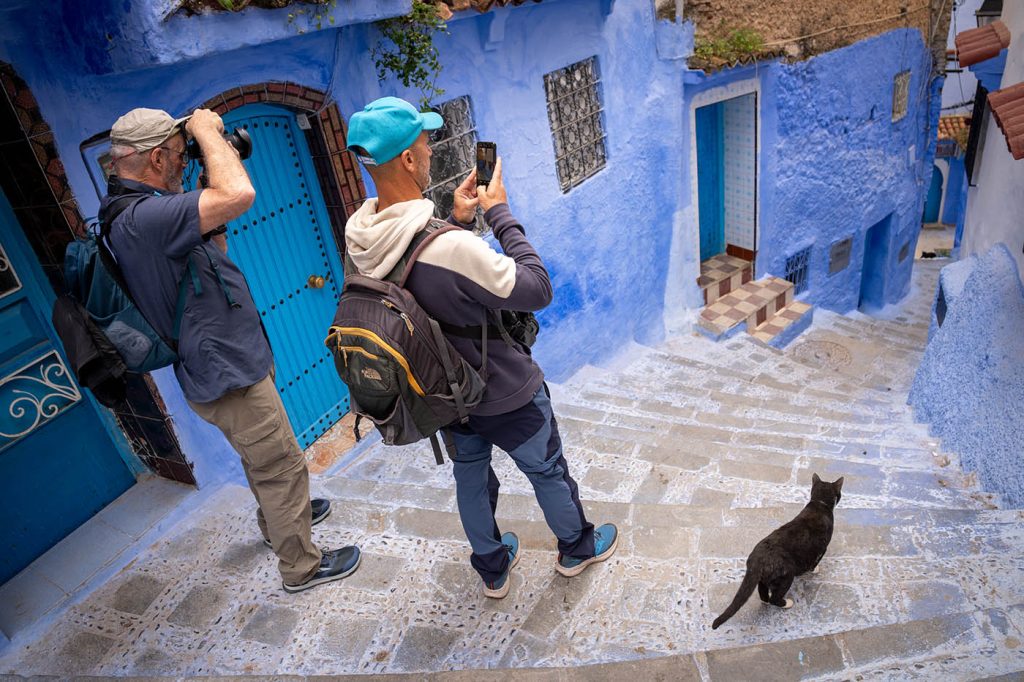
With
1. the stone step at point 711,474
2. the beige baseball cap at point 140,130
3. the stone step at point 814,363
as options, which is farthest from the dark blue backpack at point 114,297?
the stone step at point 814,363

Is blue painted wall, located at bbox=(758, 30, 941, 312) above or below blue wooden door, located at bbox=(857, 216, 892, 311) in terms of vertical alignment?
above

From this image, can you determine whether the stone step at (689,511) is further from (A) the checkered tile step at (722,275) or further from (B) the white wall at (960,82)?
(B) the white wall at (960,82)

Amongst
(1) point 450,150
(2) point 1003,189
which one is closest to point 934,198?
(2) point 1003,189

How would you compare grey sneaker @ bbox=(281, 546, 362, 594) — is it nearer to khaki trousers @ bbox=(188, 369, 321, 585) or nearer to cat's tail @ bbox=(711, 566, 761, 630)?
khaki trousers @ bbox=(188, 369, 321, 585)

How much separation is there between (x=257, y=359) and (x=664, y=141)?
579cm

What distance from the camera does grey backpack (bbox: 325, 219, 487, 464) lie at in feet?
6.93

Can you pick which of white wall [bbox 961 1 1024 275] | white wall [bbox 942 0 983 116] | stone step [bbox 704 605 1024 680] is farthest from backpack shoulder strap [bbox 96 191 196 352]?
white wall [bbox 942 0 983 116]

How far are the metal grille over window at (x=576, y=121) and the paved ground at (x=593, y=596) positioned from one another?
323cm

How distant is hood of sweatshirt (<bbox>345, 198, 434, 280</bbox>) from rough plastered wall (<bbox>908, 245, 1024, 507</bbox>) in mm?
3408

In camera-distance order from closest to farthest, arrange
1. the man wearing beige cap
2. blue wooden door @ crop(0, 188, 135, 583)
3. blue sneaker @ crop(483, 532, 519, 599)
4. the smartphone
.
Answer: the man wearing beige cap → the smartphone → blue sneaker @ crop(483, 532, 519, 599) → blue wooden door @ crop(0, 188, 135, 583)

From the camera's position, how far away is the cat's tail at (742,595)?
2.44 meters

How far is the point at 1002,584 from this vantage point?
2592 millimetres

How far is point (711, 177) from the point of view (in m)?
8.95

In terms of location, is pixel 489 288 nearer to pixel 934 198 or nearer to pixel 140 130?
pixel 140 130
